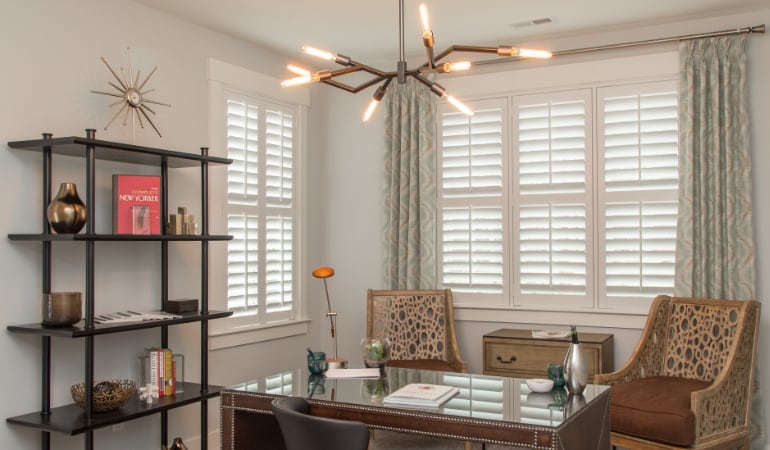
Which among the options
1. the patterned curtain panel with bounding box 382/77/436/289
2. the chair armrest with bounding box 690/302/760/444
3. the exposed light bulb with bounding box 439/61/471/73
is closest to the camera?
the exposed light bulb with bounding box 439/61/471/73

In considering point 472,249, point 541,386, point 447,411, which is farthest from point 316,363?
point 472,249

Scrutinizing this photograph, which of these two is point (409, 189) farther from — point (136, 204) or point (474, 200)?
point (136, 204)

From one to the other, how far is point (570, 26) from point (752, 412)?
2.55 m

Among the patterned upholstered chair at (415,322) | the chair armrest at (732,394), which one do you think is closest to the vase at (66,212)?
the patterned upholstered chair at (415,322)

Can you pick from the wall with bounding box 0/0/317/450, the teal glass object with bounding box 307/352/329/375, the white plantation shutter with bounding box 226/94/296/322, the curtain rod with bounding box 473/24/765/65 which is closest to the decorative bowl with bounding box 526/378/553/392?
the teal glass object with bounding box 307/352/329/375

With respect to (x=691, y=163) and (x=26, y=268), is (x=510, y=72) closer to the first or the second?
(x=691, y=163)

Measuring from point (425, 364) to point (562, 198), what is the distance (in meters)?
1.42

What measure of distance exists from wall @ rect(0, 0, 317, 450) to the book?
178cm

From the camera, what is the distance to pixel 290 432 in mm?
2480

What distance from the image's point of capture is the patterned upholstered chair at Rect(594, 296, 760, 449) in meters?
3.40

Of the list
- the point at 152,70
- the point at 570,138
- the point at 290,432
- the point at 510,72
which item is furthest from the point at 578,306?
the point at 152,70

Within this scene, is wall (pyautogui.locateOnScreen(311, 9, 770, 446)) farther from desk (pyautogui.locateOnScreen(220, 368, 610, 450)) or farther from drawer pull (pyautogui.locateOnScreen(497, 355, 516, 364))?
desk (pyautogui.locateOnScreen(220, 368, 610, 450))

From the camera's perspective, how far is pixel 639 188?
447 centimetres

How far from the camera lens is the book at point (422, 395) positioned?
2.70 metres
